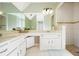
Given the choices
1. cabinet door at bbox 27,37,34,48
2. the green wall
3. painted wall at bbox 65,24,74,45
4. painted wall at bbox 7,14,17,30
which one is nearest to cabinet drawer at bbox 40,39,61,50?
painted wall at bbox 65,24,74,45

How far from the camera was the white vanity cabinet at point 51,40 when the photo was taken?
3482mm

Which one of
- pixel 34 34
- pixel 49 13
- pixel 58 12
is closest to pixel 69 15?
pixel 58 12

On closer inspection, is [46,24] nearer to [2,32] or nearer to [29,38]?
[29,38]

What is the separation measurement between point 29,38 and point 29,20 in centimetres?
48

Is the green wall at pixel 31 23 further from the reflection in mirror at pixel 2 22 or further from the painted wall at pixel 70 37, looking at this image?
the painted wall at pixel 70 37

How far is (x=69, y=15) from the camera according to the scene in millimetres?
3457

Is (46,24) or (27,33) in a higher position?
(46,24)

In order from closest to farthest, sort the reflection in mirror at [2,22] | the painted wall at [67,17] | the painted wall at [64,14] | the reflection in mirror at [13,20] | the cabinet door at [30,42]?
the reflection in mirror at [2,22], the reflection in mirror at [13,20], the cabinet door at [30,42], the painted wall at [67,17], the painted wall at [64,14]

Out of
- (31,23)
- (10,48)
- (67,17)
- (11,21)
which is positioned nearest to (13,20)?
(11,21)

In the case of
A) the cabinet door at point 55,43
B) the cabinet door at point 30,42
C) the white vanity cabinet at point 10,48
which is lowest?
the cabinet door at point 55,43

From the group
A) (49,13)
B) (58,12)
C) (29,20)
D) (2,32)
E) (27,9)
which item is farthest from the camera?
(58,12)

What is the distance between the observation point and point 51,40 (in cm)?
359

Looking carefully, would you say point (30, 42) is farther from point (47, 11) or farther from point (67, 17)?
point (67, 17)

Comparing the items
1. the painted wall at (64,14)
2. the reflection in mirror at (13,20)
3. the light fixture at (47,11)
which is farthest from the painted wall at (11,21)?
the painted wall at (64,14)
